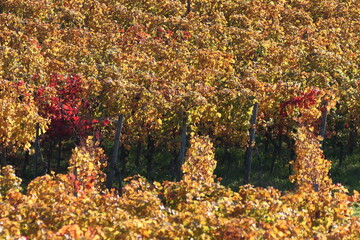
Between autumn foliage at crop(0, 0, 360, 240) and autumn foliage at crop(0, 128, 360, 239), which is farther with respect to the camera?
autumn foliage at crop(0, 0, 360, 240)

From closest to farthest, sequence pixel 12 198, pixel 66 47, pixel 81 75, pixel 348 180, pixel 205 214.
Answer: pixel 205 214 → pixel 12 198 → pixel 81 75 → pixel 348 180 → pixel 66 47

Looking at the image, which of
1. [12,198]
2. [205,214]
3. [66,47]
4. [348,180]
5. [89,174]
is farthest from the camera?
[66,47]

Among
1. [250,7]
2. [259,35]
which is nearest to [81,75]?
[259,35]

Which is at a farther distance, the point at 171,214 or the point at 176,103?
the point at 176,103

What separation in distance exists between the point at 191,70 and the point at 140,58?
318 centimetres

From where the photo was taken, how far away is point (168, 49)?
40656mm

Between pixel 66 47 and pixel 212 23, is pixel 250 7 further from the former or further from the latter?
pixel 66 47

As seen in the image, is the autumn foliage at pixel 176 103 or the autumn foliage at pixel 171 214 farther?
the autumn foliage at pixel 176 103

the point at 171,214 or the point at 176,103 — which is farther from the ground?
the point at 176,103

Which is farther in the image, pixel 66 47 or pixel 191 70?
pixel 66 47

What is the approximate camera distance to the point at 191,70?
118 feet

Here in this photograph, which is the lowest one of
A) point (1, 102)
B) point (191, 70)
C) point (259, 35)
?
point (1, 102)

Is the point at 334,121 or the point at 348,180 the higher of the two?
the point at 334,121

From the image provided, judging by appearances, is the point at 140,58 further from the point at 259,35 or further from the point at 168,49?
the point at 259,35
